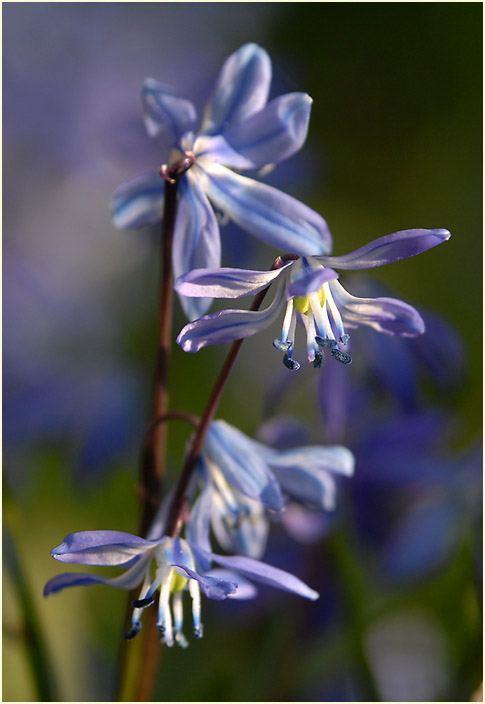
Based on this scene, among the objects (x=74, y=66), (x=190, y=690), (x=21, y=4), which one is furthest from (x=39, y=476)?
(x=21, y=4)

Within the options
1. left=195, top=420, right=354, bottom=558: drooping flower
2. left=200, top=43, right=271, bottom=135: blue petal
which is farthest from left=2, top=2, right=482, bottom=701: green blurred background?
left=200, top=43, right=271, bottom=135: blue petal

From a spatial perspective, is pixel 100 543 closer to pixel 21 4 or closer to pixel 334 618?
pixel 334 618

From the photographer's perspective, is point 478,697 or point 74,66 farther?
point 74,66

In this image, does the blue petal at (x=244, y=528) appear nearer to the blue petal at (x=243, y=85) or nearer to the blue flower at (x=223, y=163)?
the blue flower at (x=223, y=163)

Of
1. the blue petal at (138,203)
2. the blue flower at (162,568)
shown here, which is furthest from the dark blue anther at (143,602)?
the blue petal at (138,203)

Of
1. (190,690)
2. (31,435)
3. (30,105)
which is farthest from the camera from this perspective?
(30,105)

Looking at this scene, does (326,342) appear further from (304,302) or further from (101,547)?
(101,547)
